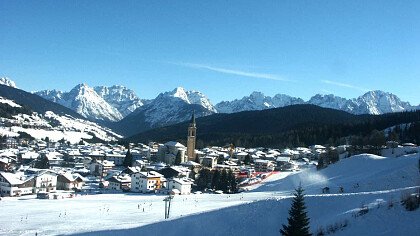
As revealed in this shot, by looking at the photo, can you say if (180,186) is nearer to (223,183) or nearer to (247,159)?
(223,183)

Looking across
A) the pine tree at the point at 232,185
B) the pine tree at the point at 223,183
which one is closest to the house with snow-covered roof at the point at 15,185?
the pine tree at the point at 223,183

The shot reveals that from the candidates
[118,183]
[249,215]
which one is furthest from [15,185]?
[249,215]

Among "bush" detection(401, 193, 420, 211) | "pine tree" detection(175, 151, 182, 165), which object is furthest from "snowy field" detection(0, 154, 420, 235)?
"pine tree" detection(175, 151, 182, 165)

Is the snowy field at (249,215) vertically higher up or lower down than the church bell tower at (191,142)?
lower down

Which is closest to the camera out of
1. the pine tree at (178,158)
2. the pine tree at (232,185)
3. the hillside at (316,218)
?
the hillside at (316,218)

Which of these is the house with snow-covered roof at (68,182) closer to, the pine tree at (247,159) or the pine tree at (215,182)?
the pine tree at (215,182)

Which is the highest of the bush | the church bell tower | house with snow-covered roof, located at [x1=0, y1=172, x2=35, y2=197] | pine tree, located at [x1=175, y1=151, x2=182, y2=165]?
the church bell tower

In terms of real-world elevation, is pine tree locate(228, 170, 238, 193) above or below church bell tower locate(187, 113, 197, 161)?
below

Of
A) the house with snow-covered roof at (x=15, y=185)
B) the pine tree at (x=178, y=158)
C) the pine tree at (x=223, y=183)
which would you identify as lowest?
the house with snow-covered roof at (x=15, y=185)

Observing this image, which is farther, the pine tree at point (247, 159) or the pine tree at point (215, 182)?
the pine tree at point (247, 159)

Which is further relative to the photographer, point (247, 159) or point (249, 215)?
point (247, 159)

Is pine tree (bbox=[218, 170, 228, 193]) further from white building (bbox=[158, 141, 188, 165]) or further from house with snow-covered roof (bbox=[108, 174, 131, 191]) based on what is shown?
white building (bbox=[158, 141, 188, 165])

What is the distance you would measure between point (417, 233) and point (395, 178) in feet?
82.7

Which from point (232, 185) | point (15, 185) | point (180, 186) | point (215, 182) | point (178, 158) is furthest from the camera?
point (178, 158)
